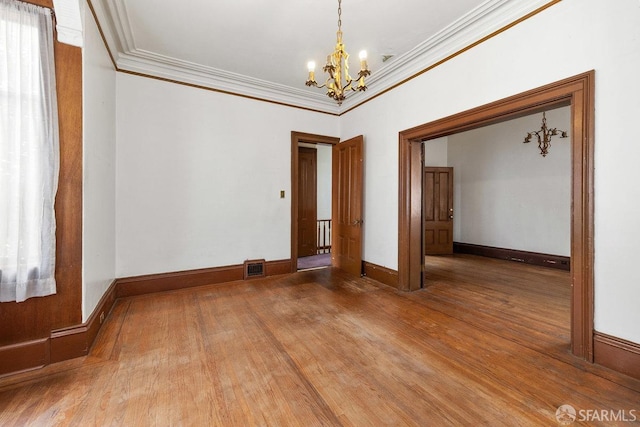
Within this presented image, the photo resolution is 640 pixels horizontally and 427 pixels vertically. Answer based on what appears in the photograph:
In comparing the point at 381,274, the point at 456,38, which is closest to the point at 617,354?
the point at 381,274

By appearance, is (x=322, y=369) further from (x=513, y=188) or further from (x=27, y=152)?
(x=513, y=188)

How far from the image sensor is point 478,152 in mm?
6480

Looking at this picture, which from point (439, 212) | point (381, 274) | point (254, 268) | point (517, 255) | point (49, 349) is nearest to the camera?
point (49, 349)

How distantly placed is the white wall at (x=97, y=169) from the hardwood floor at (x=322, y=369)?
21.2 inches

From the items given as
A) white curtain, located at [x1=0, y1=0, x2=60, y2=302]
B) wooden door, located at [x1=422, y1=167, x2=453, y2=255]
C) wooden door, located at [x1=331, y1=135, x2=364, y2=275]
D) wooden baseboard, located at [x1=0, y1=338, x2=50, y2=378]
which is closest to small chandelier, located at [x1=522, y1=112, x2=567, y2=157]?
wooden door, located at [x1=422, y1=167, x2=453, y2=255]

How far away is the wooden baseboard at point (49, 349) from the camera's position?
1.90 metres

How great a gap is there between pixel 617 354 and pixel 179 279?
4506mm

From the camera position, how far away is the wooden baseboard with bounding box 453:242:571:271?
502 centimetres

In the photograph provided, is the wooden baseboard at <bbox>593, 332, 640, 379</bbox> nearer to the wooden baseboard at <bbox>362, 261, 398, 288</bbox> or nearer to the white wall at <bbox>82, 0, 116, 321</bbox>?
the wooden baseboard at <bbox>362, 261, 398, 288</bbox>

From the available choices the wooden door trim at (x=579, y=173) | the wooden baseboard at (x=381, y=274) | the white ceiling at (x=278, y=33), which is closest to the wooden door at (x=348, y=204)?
the wooden baseboard at (x=381, y=274)

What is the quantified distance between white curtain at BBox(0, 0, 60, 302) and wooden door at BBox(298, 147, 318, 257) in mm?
4519

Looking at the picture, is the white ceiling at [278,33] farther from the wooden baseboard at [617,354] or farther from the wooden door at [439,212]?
the wooden door at [439,212]

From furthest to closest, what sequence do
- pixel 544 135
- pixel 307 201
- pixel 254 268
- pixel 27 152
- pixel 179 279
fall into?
pixel 307 201
pixel 544 135
pixel 254 268
pixel 179 279
pixel 27 152

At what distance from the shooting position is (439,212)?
661cm
